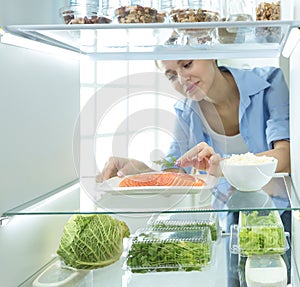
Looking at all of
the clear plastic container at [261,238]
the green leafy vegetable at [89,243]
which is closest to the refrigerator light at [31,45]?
the green leafy vegetable at [89,243]

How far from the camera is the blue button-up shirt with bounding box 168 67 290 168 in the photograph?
4.70 feet

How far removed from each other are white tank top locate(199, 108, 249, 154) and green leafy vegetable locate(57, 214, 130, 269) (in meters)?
0.48

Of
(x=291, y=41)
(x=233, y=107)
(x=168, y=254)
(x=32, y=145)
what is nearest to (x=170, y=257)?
(x=168, y=254)

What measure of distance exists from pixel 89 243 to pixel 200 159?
1.02 ft

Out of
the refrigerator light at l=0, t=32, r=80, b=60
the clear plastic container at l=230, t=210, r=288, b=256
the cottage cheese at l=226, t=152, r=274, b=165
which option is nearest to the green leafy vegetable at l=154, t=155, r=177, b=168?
the cottage cheese at l=226, t=152, r=274, b=165

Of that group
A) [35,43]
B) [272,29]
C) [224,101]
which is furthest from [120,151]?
[224,101]

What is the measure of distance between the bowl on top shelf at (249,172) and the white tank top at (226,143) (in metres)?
0.49

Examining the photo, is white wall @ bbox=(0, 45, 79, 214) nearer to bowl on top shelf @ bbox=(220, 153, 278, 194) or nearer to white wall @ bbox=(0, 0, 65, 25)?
white wall @ bbox=(0, 0, 65, 25)

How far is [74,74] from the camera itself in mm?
1390

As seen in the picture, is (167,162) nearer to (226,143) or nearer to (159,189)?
(159,189)

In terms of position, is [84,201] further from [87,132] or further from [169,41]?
[169,41]

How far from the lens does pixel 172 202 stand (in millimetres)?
987

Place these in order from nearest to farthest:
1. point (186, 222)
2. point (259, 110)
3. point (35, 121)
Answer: point (35, 121) < point (186, 222) < point (259, 110)

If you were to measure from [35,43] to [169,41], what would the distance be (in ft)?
0.92
